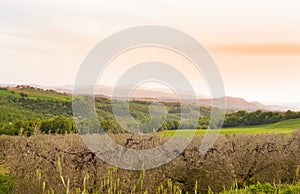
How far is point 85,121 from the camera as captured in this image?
15.7 metres

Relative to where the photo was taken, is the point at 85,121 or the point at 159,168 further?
the point at 85,121

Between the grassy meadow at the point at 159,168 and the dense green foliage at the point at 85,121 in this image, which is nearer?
the grassy meadow at the point at 159,168

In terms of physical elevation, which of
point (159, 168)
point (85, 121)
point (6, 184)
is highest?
point (85, 121)

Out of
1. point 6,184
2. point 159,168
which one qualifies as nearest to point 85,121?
point 159,168

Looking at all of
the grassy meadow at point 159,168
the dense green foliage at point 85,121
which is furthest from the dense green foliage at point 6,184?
the dense green foliage at point 85,121

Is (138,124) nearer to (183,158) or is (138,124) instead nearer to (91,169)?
(183,158)

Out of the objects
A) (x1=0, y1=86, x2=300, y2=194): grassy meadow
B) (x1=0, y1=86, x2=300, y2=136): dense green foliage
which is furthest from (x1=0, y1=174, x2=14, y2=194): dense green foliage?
(x1=0, y1=86, x2=300, y2=136): dense green foliage

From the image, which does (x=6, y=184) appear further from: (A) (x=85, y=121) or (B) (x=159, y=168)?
(A) (x=85, y=121)

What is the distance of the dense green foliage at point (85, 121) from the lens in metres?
16.7

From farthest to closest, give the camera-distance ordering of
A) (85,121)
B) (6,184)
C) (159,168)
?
(85,121) → (159,168) → (6,184)

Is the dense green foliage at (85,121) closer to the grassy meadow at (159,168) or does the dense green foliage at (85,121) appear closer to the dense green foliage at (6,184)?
the grassy meadow at (159,168)

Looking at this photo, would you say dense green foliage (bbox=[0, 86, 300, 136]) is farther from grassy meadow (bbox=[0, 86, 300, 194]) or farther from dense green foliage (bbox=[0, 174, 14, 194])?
dense green foliage (bbox=[0, 174, 14, 194])

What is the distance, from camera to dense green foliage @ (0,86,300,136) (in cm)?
1666

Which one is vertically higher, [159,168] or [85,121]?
[85,121]
